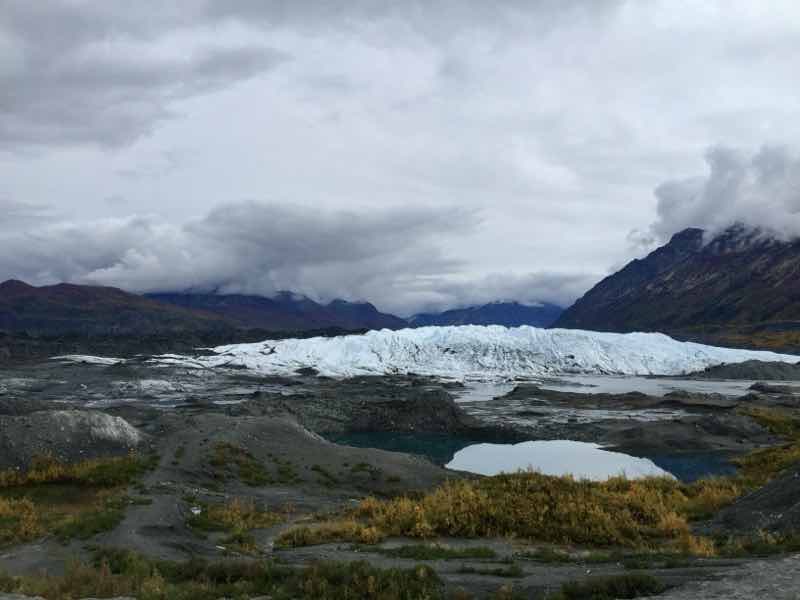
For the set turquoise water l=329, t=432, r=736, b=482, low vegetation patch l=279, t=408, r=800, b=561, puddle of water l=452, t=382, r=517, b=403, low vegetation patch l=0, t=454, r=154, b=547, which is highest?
low vegetation patch l=279, t=408, r=800, b=561

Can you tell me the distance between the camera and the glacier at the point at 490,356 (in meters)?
126

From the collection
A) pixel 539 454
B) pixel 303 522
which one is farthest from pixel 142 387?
pixel 303 522

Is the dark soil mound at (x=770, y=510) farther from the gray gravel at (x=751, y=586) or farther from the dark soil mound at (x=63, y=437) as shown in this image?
the dark soil mound at (x=63, y=437)

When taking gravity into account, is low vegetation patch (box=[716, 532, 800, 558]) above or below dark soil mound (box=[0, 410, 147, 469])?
A: above

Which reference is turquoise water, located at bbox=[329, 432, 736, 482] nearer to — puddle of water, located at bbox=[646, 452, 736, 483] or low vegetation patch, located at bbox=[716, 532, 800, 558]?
puddle of water, located at bbox=[646, 452, 736, 483]

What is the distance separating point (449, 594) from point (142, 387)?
295ft

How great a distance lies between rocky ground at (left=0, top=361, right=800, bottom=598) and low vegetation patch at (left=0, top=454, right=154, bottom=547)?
0.65m

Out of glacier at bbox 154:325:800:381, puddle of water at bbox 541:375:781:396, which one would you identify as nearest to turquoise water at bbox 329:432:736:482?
puddle of water at bbox 541:375:781:396

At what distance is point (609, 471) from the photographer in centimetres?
4381

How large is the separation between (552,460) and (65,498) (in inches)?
1328

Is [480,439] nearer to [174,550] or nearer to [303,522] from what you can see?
[303,522]

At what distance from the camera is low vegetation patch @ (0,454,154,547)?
17609 mm

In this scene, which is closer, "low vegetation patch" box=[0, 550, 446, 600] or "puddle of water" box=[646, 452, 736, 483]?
"low vegetation patch" box=[0, 550, 446, 600]

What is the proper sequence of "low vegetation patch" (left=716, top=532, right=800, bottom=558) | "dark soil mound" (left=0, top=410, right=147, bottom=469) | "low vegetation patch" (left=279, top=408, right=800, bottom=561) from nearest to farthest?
"low vegetation patch" (left=716, top=532, right=800, bottom=558)
"low vegetation patch" (left=279, top=408, right=800, bottom=561)
"dark soil mound" (left=0, top=410, right=147, bottom=469)
